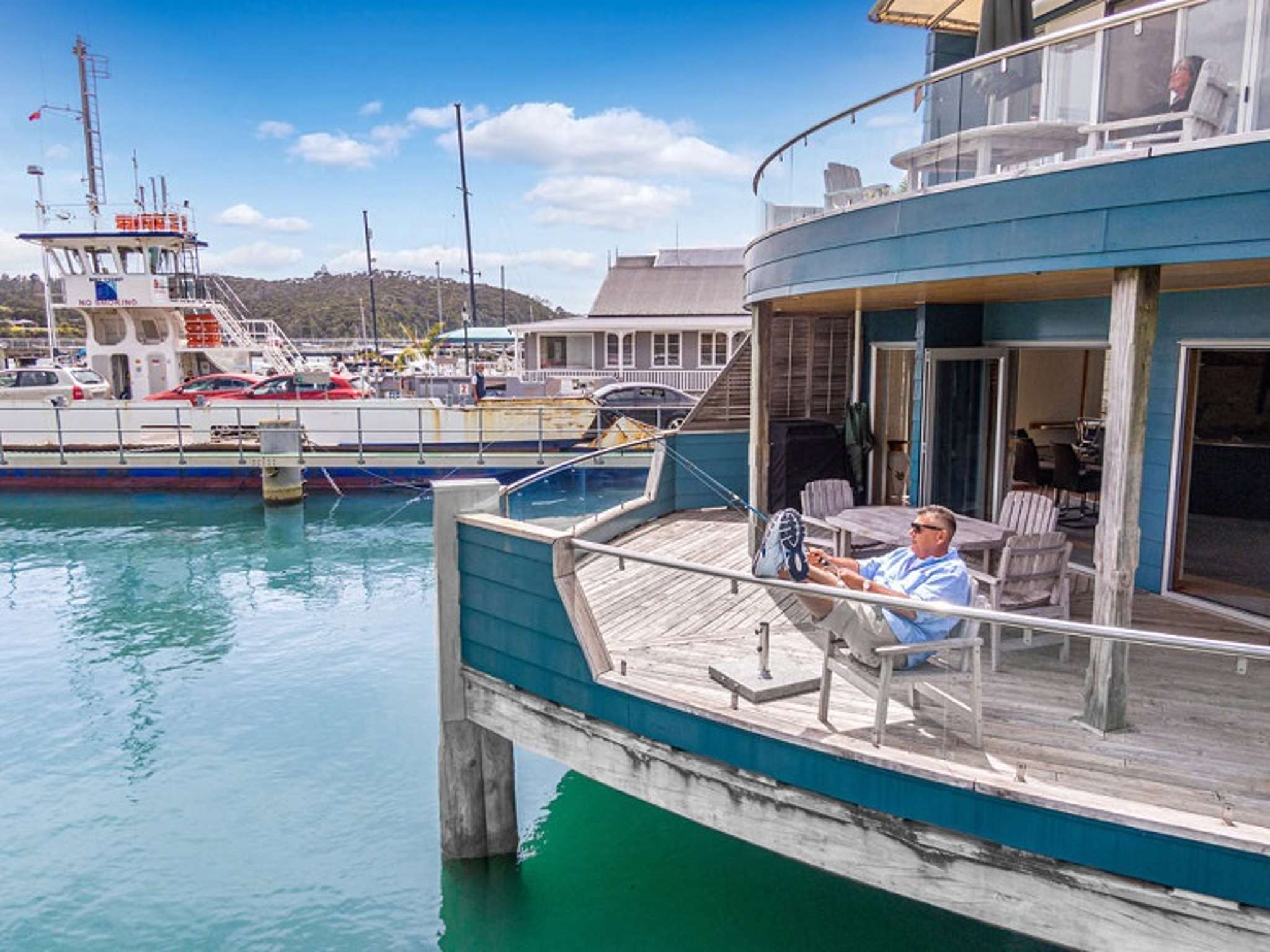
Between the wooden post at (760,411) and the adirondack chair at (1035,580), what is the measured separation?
10.1 feet

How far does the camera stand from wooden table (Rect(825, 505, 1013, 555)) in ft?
22.1

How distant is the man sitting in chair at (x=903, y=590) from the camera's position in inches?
184

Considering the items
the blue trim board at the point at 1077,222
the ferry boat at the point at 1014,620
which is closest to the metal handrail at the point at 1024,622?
the ferry boat at the point at 1014,620

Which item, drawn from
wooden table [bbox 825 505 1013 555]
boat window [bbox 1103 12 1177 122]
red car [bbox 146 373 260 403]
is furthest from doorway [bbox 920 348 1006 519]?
red car [bbox 146 373 260 403]

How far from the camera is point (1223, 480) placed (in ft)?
35.2

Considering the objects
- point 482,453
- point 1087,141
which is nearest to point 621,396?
point 482,453

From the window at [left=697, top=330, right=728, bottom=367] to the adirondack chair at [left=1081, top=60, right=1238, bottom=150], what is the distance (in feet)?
96.7

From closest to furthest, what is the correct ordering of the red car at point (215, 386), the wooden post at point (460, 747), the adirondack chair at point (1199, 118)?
the adirondack chair at point (1199, 118)
the wooden post at point (460, 747)
the red car at point (215, 386)

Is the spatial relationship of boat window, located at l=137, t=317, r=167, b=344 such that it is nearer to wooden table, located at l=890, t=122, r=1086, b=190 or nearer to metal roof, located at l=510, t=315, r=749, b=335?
metal roof, located at l=510, t=315, r=749, b=335

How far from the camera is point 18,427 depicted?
22641mm

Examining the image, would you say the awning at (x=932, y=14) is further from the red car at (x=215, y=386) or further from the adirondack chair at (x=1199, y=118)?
A: the red car at (x=215, y=386)

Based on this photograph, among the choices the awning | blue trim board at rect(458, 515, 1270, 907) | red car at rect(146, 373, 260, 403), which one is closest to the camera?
blue trim board at rect(458, 515, 1270, 907)

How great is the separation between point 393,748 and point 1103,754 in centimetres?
713

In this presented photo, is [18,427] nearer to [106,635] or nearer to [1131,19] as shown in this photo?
[106,635]
